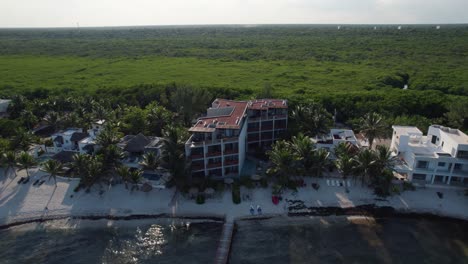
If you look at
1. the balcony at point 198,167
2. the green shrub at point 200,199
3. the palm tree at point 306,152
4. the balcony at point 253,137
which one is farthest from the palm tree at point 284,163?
the balcony at point 253,137

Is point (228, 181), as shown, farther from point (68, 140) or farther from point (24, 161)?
point (68, 140)

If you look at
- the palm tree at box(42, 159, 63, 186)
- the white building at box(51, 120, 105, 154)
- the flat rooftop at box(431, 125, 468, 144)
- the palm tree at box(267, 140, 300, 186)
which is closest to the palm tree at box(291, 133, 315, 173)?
the palm tree at box(267, 140, 300, 186)

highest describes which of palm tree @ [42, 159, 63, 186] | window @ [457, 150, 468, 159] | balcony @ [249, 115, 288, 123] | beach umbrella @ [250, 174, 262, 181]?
balcony @ [249, 115, 288, 123]

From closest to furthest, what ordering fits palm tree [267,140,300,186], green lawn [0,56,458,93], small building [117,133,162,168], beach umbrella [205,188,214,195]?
palm tree [267,140,300,186] → beach umbrella [205,188,214,195] → small building [117,133,162,168] → green lawn [0,56,458,93]

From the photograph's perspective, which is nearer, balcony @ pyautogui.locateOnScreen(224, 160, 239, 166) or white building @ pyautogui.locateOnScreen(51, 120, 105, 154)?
balcony @ pyautogui.locateOnScreen(224, 160, 239, 166)

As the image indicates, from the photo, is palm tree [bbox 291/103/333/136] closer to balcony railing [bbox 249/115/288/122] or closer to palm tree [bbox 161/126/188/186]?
balcony railing [bbox 249/115/288/122]

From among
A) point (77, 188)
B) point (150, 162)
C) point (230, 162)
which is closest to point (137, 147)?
point (150, 162)
